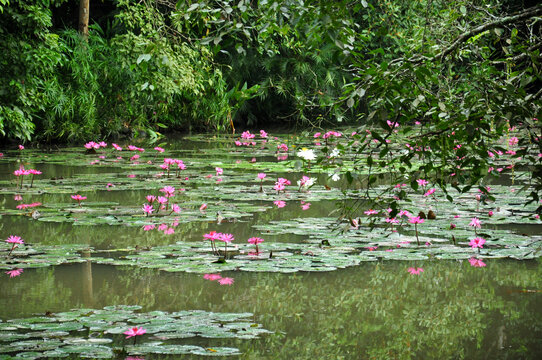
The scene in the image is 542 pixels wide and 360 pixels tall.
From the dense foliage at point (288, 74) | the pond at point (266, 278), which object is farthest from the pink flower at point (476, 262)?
the dense foliage at point (288, 74)

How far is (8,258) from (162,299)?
0.84 m

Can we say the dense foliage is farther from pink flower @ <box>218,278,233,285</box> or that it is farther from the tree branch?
pink flower @ <box>218,278,233,285</box>

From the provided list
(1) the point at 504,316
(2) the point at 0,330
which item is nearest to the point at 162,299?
(2) the point at 0,330

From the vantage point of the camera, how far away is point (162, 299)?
2498mm

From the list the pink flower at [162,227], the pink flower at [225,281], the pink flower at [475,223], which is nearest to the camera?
the pink flower at [225,281]

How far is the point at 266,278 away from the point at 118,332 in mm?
800

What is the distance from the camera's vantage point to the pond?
2102 mm

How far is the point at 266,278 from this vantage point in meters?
2.79

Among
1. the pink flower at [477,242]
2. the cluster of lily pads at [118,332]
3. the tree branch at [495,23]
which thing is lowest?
the cluster of lily pads at [118,332]

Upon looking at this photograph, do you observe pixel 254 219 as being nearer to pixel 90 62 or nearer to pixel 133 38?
pixel 133 38

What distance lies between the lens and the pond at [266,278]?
210cm

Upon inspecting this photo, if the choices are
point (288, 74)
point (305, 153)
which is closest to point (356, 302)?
point (305, 153)

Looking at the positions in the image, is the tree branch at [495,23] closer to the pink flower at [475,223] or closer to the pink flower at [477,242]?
the pink flower at [477,242]

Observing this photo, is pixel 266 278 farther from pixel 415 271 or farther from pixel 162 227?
pixel 162 227
